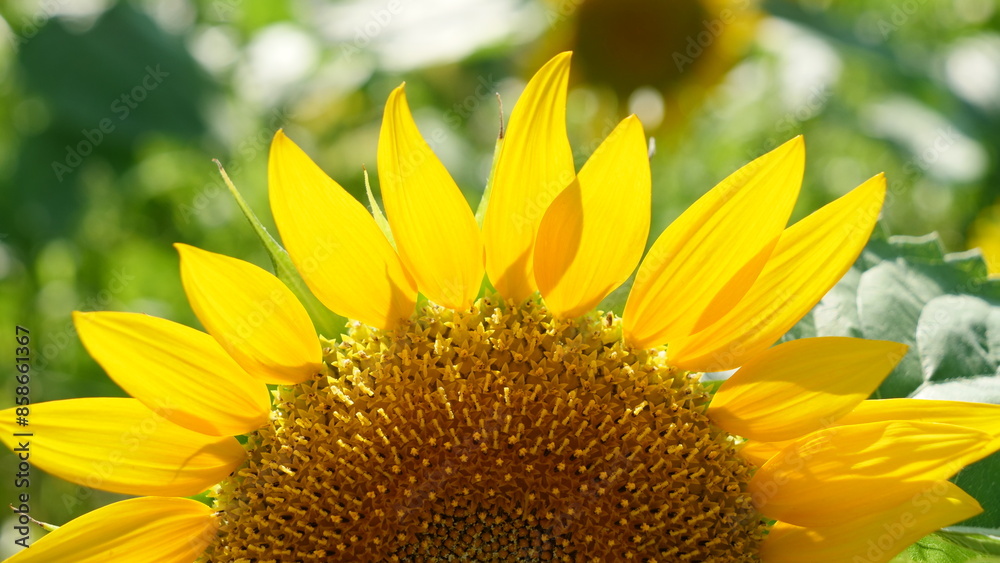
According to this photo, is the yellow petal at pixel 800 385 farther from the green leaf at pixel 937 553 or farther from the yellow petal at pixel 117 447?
the yellow petal at pixel 117 447

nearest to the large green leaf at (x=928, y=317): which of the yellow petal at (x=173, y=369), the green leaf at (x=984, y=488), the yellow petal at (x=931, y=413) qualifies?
the green leaf at (x=984, y=488)

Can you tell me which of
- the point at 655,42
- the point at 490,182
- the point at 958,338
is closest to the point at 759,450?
the point at 958,338

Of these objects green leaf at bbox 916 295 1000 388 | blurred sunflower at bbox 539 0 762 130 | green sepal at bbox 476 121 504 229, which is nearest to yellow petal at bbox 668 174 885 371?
green sepal at bbox 476 121 504 229

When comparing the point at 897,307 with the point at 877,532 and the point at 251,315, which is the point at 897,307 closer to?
the point at 877,532

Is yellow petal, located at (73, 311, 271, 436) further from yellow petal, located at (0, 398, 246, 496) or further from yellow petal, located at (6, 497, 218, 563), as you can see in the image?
yellow petal, located at (6, 497, 218, 563)

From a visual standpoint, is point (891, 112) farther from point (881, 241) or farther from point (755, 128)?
point (881, 241)

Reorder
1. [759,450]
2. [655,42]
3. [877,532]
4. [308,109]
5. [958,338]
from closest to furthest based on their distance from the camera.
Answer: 1. [877,532]
2. [759,450]
3. [958,338]
4. [655,42]
5. [308,109]
